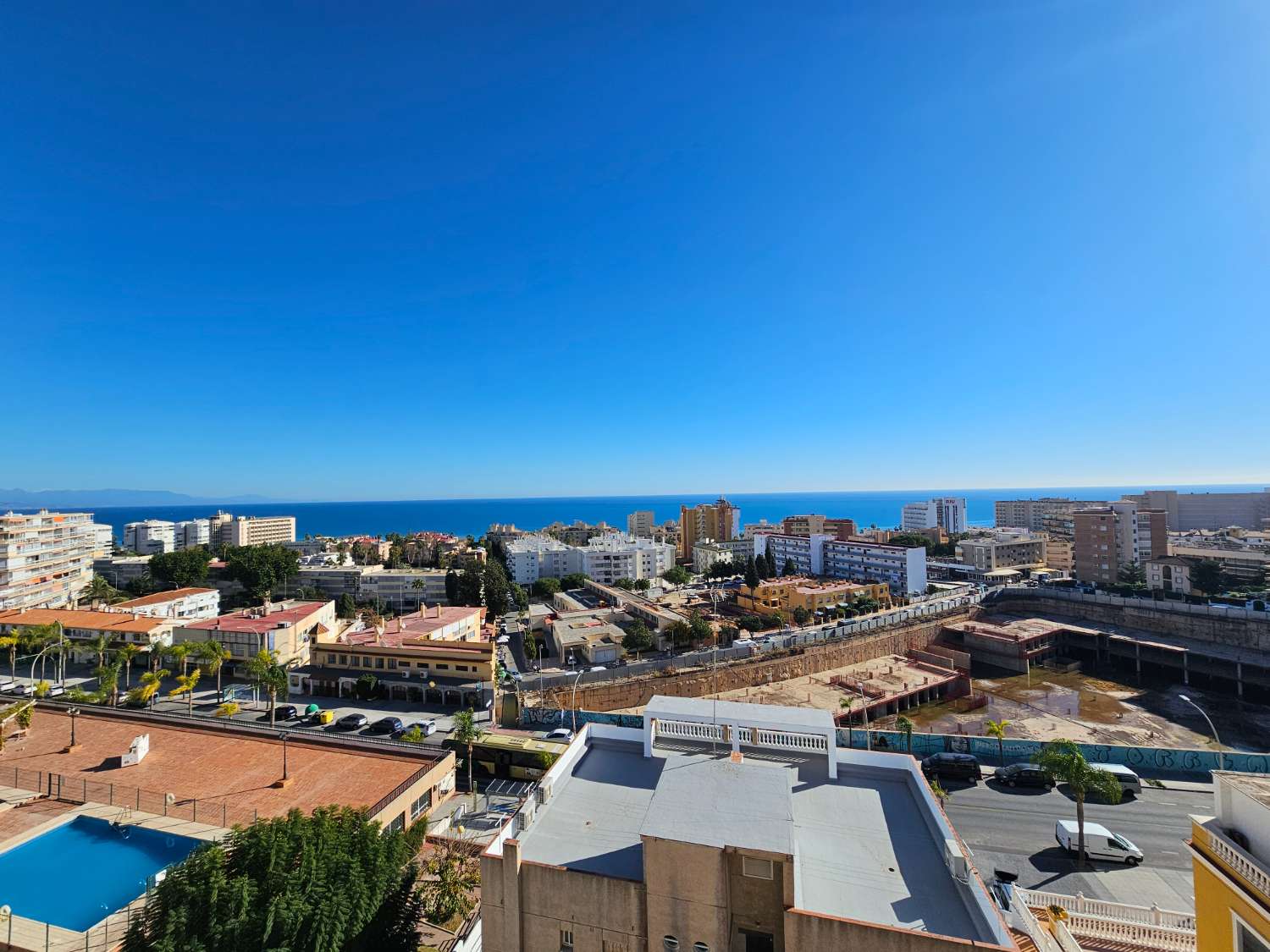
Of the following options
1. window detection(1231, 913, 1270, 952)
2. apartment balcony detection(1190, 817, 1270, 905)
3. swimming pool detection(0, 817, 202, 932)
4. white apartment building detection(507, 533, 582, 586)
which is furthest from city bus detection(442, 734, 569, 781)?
white apartment building detection(507, 533, 582, 586)

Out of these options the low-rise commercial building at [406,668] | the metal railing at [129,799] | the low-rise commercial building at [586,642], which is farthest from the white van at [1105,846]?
the low-rise commercial building at [586,642]

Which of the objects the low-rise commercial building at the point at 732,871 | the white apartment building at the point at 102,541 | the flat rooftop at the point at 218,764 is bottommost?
the flat rooftop at the point at 218,764

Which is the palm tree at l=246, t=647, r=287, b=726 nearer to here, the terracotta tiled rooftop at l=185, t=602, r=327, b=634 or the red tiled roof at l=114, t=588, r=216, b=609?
the terracotta tiled rooftop at l=185, t=602, r=327, b=634

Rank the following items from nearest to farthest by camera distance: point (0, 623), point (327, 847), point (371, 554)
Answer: point (327, 847) → point (0, 623) → point (371, 554)

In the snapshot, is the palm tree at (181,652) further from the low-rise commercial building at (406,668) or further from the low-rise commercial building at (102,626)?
the low-rise commercial building at (406,668)

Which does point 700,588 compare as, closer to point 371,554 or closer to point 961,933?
point 371,554

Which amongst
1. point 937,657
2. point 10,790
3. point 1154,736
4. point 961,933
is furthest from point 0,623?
point 1154,736
